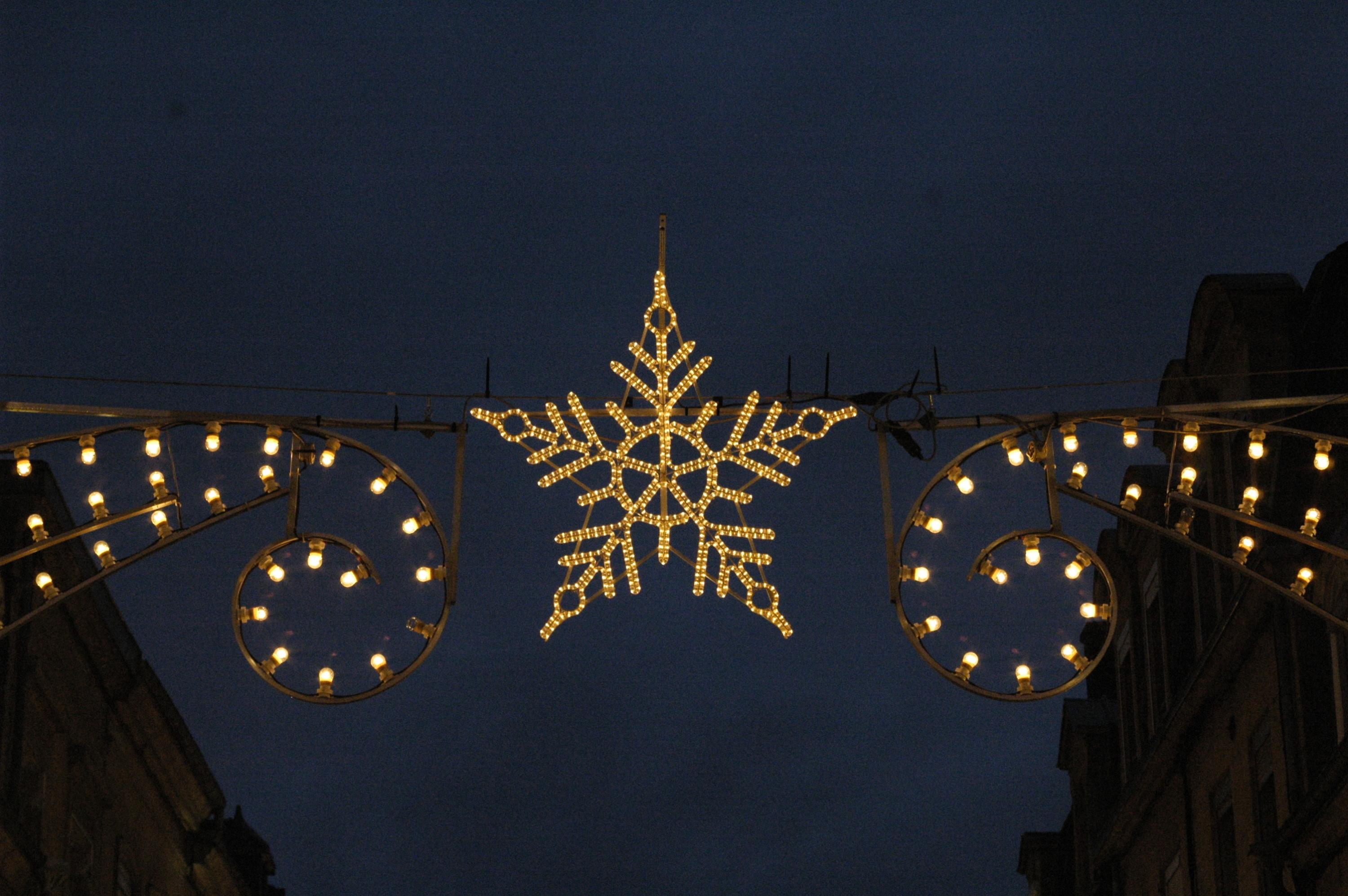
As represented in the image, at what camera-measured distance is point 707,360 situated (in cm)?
1535

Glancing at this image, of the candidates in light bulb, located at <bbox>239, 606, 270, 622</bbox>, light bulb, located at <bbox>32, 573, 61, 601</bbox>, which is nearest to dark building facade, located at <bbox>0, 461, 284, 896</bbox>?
light bulb, located at <bbox>32, 573, 61, 601</bbox>

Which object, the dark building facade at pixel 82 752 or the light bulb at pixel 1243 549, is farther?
the dark building facade at pixel 82 752

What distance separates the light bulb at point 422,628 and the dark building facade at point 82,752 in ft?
43.7

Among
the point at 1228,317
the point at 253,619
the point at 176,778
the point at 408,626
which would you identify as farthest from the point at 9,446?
the point at 176,778

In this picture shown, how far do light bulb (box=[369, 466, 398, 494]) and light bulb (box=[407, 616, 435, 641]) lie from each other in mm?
977

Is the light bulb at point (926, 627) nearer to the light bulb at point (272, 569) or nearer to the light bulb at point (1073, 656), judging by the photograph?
the light bulb at point (1073, 656)

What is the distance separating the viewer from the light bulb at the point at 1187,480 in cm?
1450

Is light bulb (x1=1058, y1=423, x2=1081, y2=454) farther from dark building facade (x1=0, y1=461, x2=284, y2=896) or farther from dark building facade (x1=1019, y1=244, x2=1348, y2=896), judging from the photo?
dark building facade (x1=0, y1=461, x2=284, y2=896)

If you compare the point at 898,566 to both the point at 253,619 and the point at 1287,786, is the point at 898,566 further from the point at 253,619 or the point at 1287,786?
the point at 1287,786

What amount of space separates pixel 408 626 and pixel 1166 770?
2113 centimetres

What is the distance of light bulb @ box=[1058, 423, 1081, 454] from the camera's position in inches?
575

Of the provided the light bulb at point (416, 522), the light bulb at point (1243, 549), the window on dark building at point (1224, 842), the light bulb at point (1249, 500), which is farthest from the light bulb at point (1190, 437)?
the window on dark building at point (1224, 842)

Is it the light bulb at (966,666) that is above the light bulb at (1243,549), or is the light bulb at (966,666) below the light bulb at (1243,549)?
below

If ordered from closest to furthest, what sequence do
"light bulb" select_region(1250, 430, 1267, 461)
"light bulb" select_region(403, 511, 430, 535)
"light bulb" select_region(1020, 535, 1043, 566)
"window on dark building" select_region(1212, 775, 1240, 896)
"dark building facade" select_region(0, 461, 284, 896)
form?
"light bulb" select_region(1020, 535, 1043, 566) < "light bulb" select_region(1250, 430, 1267, 461) < "light bulb" select_region(403, 511, 430, 535) < "dark building facade" select_region(0, 461, 284, 896) < "window on dark building" select_region(1212, 775, 1240, 896)
